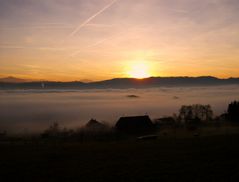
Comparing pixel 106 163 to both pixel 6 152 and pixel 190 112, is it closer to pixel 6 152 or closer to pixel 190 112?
pixel 6 152

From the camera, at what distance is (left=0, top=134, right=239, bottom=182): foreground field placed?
54.1ft

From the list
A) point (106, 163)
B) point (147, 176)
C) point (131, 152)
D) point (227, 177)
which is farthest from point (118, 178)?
point (131, 152)

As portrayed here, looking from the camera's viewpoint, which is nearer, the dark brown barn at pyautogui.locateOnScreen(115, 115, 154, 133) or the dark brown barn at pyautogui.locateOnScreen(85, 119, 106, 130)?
the dark brown barn at pyautogui.locateOnScreen(115, 115, 154, 133)

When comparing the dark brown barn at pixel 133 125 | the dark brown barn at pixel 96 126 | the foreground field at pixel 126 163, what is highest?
the foreground field at pixel 126 163

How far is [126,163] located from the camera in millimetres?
19828

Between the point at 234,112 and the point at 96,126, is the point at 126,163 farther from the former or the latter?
the point at 234,112

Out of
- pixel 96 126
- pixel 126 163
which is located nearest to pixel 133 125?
pixel 96 126

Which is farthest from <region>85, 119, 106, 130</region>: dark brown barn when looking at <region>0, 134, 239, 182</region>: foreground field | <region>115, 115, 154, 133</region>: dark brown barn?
<region>0, 134, 239, 182</region>: foreground field

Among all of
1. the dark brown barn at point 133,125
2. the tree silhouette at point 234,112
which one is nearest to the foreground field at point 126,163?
the dark brown barn at point 133,125

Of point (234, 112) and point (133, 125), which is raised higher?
point (234, 112)

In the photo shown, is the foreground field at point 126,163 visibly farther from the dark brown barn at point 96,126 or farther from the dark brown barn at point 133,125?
the dark brown barn at point 96,126

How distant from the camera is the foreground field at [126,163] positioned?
54.1 ft

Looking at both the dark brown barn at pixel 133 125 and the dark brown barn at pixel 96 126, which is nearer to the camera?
the dark brown barn at pixel 133 125

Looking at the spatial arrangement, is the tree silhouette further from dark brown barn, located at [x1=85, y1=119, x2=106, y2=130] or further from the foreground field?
the foreground field
